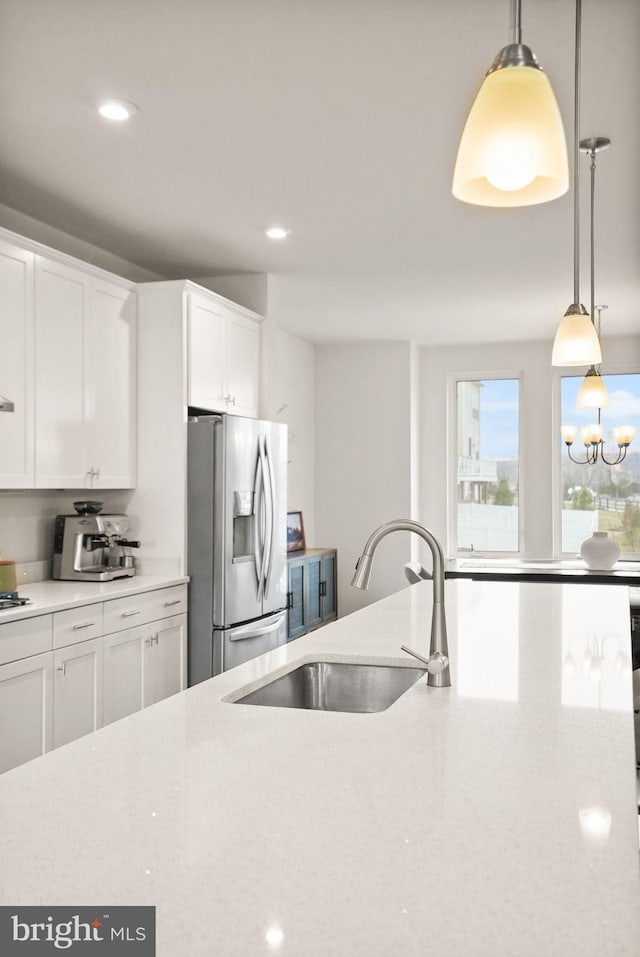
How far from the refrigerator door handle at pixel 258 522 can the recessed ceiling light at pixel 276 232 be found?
1140 mm

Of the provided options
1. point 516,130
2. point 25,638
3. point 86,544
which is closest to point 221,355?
point 86,544

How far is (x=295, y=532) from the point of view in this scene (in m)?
7.41

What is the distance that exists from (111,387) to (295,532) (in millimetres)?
3430

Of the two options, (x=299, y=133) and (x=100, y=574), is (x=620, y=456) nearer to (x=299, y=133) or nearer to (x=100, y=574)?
(x=100, y=574)

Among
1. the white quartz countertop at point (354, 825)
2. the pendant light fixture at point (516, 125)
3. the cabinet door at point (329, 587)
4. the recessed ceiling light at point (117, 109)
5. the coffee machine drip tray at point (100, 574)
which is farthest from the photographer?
the cabinet door at point (329, 587)

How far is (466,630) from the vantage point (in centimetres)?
250

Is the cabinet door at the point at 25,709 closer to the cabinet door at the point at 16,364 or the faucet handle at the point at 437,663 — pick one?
the cabinet door at the point at 16,364

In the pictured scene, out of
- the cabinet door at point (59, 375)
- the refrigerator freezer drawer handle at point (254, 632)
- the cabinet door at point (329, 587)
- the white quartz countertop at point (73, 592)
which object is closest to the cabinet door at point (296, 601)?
the cabinet door at point (329, 587)

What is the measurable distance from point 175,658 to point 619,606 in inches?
88.8

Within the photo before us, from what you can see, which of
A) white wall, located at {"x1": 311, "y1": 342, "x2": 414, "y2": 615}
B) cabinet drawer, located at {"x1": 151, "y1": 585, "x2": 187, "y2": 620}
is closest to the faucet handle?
cabinet drawer, located at {"x1": 151, "y1": 585, "x2": 187, "y2": 620}

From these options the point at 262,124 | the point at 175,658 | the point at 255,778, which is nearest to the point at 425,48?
the point at 262,124

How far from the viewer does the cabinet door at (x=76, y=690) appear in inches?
131

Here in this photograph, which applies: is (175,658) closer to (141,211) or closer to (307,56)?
(141,211)

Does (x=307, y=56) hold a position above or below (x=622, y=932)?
above
